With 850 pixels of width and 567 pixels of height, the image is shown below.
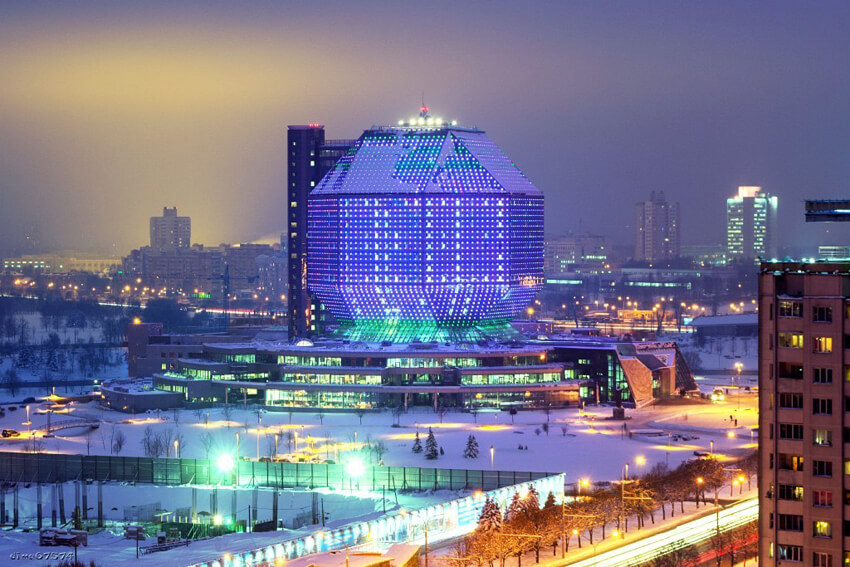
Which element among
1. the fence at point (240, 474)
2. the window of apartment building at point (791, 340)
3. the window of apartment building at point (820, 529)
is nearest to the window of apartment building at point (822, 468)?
the window of apartment building at point (820, 529)

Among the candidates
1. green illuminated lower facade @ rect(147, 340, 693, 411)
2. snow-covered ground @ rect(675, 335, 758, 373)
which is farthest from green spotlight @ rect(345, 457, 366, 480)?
snow-covered ground @ rect(675, 335, 758, 373)

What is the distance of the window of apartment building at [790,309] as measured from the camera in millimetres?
48500

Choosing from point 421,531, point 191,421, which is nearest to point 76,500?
point 421,531

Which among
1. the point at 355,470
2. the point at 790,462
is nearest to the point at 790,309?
the point at 790,462

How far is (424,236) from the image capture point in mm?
148625

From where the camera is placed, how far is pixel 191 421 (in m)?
122

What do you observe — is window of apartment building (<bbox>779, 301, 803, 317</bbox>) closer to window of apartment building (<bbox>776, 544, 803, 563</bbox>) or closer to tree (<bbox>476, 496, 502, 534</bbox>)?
window of apartment building (<bbox>776, 544, 803, 563</bbox>)

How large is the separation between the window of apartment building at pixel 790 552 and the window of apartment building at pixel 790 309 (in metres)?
6.60

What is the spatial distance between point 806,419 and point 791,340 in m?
2.31

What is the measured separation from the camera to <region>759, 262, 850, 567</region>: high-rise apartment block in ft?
156

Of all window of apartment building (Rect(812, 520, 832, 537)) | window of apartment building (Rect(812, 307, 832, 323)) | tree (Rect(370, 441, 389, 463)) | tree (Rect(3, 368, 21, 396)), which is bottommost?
tree (Rect(370, 441, 389, 463))

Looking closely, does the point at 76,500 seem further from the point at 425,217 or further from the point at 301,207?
the point at 301,207

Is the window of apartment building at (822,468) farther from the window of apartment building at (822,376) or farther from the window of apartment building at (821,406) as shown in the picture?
the window of apartment building at (822,376)

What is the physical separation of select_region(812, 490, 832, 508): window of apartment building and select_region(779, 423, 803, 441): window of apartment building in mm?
1591
